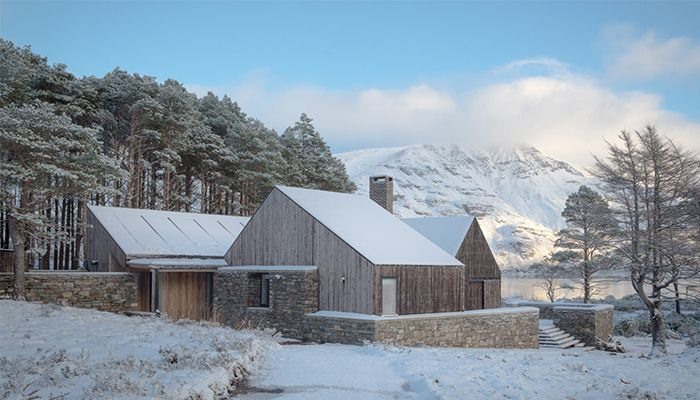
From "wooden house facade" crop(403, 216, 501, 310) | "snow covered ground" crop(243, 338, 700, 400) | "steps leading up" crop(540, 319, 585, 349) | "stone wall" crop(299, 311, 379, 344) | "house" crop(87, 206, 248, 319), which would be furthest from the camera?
"wooden house facade" crop(403, 216, 501, 310)

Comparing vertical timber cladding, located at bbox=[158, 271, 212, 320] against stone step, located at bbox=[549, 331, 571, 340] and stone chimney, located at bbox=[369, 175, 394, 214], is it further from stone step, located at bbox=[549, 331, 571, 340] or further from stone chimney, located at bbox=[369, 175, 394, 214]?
stone step, located at bbox=[549, 331, 571, 340]

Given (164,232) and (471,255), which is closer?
(164,232)

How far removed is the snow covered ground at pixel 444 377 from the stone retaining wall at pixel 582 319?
11939mm

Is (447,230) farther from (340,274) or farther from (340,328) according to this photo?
(340,328)

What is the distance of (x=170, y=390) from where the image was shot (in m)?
8.16

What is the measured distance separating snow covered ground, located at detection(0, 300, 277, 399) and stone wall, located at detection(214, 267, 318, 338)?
177 inches

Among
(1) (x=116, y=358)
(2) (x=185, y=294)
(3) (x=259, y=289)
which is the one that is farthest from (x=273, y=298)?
(1) (x=116, y=358)

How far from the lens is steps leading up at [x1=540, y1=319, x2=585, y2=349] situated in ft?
85.1

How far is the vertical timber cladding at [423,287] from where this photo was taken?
19172 mm

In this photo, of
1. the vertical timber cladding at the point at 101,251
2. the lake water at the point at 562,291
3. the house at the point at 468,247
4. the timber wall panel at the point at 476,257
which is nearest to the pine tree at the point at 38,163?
the vertical timber cladding at the point at 101,251

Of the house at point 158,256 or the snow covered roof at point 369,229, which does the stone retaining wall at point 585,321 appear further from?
the house at point 158,256

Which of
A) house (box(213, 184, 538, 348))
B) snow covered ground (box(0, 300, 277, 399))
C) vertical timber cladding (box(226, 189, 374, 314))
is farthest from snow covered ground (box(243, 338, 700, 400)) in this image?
vertical timber cladding (box(226, 189, 374, 314))

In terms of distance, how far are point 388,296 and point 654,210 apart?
10.7 metres

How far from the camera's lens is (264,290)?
73.7 feet
